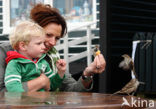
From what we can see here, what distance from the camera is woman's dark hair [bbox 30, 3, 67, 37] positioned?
8.20 feet

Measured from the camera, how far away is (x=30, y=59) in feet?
7.75

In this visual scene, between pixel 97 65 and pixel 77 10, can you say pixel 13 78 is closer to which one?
pixel 97 65

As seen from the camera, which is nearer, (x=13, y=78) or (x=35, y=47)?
(x=13, y=78)

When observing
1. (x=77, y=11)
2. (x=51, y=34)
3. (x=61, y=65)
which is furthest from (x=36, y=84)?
(x=77, y=11)

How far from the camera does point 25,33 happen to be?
7.66ft

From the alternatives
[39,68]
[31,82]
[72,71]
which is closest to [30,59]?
[39,68]

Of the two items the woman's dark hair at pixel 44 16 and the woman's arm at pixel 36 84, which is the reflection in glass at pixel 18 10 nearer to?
the woman's dark hair at pixel 44 16

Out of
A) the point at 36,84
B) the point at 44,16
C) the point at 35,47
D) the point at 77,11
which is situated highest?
the point at 44,16

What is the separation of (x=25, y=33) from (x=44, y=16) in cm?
23

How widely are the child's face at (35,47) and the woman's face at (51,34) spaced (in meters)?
0.09

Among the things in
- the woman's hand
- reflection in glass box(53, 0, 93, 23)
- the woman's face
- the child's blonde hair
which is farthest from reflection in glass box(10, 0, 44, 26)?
the woman's hand

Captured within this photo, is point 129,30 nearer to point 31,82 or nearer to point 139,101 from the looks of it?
point 31,82

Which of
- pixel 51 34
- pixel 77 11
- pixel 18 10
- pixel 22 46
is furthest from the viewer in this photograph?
pixel 18 10

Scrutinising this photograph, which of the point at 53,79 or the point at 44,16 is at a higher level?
the point at 44,16
